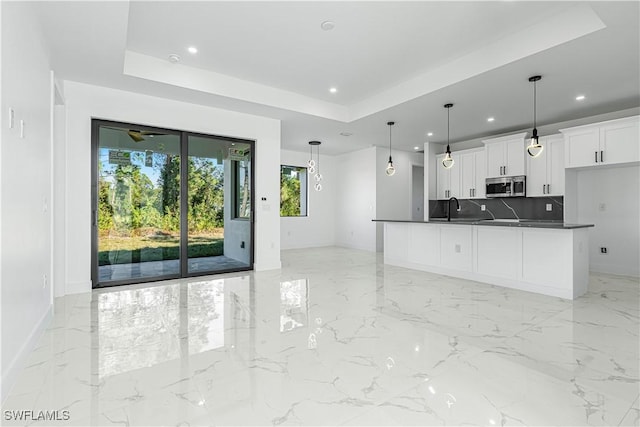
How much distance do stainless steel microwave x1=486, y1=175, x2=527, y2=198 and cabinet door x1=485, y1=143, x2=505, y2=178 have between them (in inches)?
6.2

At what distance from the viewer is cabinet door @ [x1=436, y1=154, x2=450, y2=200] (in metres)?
7.71

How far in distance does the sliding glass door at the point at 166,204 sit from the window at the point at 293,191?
3.14m

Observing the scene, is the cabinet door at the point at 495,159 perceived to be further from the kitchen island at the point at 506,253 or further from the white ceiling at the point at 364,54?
the kitchen island at the point at 506,253

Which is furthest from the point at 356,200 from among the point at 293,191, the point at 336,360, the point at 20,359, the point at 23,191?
the point at 20,359

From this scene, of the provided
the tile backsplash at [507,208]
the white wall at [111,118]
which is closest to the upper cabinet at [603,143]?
the tile backsplash at [507,208]

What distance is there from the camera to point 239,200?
566 centimetres

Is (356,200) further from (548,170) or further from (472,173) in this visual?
(548,170)

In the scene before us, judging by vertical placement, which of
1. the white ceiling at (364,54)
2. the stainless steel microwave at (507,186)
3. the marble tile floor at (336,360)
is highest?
the white ceiling at (364,54)

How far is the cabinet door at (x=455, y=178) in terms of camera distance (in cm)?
741

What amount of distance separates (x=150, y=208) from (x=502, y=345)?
15.4ft

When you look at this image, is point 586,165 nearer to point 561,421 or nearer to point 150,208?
point 561,421

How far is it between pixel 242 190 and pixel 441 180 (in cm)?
484

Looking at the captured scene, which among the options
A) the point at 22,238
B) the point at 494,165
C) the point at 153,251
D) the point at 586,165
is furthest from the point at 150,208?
the point at 586,165

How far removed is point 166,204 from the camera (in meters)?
4.92
